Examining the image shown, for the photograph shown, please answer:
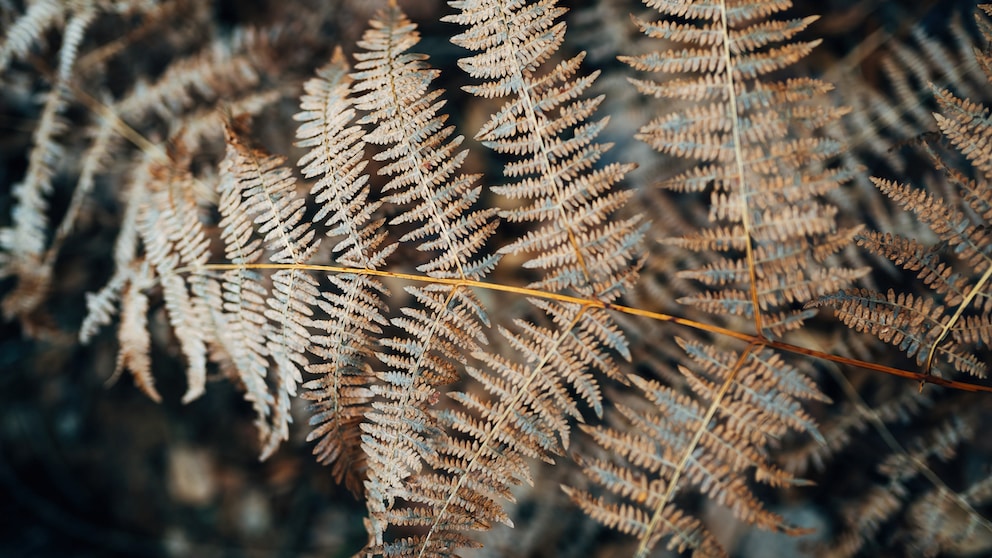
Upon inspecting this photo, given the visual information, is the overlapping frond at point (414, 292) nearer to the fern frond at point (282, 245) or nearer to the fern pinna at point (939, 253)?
the fern frond at point (282, 245)

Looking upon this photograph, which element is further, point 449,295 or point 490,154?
point 490,154

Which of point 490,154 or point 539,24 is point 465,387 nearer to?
point 490,154

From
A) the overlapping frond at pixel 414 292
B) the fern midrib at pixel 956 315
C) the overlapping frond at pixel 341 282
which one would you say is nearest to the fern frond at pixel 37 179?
the overlapping frond at pixel 341 282

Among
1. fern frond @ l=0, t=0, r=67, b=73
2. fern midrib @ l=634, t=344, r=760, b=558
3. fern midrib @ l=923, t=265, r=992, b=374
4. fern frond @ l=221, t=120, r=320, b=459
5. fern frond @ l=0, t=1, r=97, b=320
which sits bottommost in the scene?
fern midrib @ l=634, t=344, r=760, b=558

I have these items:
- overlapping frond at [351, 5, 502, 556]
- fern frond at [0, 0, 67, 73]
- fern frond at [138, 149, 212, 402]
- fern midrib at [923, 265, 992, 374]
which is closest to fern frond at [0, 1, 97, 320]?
fern frond at [0, 0, 67, 73]

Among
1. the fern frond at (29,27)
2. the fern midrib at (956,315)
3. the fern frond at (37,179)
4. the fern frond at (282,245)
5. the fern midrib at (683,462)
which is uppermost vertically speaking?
the fern frond at (29,27)

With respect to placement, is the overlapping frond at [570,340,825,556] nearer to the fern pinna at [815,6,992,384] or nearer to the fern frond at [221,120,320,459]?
the fern pinna at [815,6,992,384]

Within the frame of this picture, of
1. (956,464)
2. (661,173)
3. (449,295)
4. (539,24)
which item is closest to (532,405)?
(449,295)

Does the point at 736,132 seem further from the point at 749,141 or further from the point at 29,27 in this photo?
the point at 29,27
